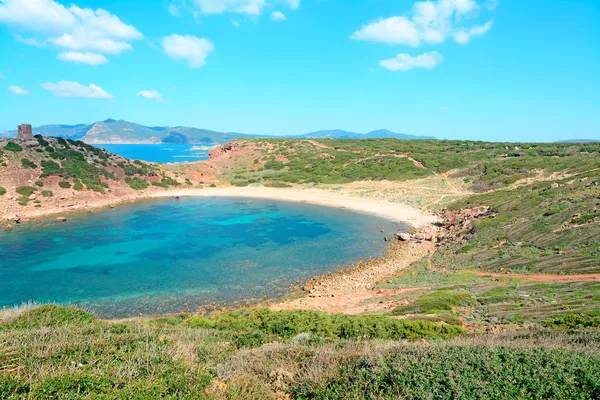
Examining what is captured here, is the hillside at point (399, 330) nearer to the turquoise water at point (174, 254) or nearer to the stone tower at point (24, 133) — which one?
the turquoise water at point (174, 254)

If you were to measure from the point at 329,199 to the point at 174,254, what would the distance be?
30097mm

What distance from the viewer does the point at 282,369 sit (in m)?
7.61

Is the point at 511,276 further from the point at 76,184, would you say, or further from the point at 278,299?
the point at 76,184

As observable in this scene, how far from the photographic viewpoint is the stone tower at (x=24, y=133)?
57562 mm

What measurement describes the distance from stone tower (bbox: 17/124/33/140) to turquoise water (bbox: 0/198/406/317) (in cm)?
2598

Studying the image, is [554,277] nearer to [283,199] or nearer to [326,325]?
[326,325]

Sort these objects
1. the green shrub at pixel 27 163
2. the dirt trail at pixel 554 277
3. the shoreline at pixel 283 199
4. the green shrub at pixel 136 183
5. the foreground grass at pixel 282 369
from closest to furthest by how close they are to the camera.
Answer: the foreground grass at pixel 282 369
the dirt trail at pixel 554 277
the shoreline at pixel 283 199
the green shrub at pixel 27 163
the green shrub at pixel 136 183

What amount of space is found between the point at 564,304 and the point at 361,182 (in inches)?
1984

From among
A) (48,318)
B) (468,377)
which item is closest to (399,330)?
(468,377)

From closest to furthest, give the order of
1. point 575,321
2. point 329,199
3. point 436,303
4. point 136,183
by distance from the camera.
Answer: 1. point 575,321
2. point 436,303
3. point 329,199
4. point 136,183

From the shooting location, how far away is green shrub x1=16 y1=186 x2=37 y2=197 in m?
46.2

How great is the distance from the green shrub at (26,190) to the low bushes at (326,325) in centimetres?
4552

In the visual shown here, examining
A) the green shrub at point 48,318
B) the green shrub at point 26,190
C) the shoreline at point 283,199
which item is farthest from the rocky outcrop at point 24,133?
the green shrub at point 48,318

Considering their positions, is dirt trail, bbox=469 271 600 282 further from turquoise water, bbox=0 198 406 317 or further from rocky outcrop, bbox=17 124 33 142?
rocky outcrop, bbox=17 124 33 142
